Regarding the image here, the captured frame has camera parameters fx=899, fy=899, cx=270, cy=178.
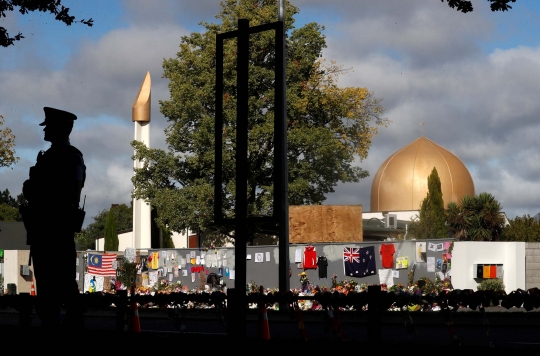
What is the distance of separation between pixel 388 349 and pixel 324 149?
3709 centimetres

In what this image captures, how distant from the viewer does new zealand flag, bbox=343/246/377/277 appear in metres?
26.7

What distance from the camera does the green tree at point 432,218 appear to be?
2095 inches

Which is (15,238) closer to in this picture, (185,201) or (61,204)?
(185,201)

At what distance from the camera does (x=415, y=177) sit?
77.4 metres

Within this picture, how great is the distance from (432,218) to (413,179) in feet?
77.2

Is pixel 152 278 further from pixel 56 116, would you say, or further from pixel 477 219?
pixel 477 219

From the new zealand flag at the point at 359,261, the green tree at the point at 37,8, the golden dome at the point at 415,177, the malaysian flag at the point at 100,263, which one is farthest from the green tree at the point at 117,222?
the green tree at the point at 37,8

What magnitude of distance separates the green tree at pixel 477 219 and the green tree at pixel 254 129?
1193cm

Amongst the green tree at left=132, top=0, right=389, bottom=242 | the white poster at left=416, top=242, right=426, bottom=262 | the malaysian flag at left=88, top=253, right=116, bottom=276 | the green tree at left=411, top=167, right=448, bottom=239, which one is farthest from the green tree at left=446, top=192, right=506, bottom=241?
the white poster at left=416, top=242, right=426, bottom=262

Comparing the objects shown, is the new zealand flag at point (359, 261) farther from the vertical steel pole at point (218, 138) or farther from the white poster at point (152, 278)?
the vertical steel pole at point (218, 138)

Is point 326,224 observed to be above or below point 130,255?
above

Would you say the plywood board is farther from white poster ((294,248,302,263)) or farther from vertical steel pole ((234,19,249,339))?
vertical steel pole ((234,19,249,339))

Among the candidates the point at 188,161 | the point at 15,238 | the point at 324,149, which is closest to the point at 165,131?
the point at 188,161

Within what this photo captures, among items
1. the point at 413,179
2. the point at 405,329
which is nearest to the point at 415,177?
the point at 413,179
